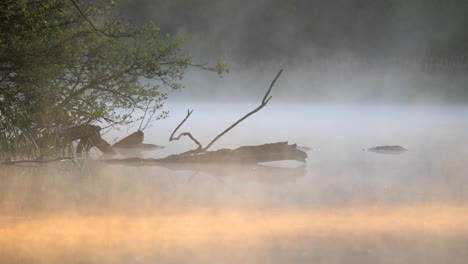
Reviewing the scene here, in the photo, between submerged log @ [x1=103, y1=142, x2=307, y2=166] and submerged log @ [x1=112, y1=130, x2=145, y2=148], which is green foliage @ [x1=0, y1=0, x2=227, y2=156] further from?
submerged log @ [x1=112, y1=130, x2=145, y2=148]

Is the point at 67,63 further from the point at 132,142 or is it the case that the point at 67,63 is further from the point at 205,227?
the point at 132,142

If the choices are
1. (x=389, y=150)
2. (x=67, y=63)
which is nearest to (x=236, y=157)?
(x=67, y=63)

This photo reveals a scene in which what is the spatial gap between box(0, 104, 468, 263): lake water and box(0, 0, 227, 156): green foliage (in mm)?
901

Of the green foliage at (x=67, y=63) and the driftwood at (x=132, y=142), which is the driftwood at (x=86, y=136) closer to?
the green foliage at (x=67, y=63)

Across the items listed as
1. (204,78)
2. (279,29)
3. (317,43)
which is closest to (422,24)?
Result: (317,43)

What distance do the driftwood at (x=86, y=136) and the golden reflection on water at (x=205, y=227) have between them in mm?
4395

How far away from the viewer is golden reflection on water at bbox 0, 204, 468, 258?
15.9 ft

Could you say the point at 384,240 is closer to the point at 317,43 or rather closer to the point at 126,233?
the point at 126,233

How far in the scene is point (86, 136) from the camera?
10711mm

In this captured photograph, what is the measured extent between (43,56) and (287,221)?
446cm

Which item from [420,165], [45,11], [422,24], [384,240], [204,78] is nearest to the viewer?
[384,240]

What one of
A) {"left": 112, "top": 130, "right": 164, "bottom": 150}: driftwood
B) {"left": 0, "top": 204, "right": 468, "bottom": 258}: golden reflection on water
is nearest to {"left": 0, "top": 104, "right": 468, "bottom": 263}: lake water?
{"left": 0, "top": 204, "right": 468, "bottom": 258}: golden reflection on water

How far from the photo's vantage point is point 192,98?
222 feet

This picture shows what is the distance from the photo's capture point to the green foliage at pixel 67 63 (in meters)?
7.79
